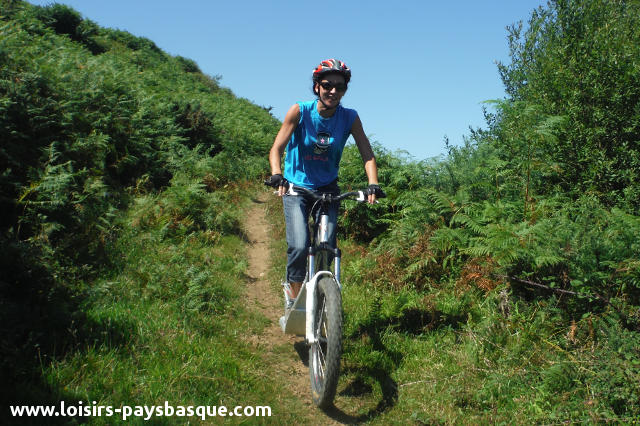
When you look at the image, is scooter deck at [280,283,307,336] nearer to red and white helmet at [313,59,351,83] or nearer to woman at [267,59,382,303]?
woman at [267,59,382,303]

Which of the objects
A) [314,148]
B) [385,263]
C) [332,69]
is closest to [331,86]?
[332,69]

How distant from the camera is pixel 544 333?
464 centimetres

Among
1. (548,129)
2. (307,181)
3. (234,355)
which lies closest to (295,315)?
(234,355)

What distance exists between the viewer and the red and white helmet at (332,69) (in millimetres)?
4617

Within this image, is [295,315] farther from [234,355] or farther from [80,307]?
[80,307]

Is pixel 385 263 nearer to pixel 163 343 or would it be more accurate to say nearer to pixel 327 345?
pixel 327 345

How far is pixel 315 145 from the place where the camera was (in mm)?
4926

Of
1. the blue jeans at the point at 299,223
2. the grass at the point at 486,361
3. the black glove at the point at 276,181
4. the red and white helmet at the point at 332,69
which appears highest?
the red and white helmet at the point at 332,69

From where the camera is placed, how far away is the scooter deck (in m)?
4.72

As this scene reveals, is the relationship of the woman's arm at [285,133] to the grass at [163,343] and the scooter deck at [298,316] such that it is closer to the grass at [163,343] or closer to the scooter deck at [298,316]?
the scooter deck at [298,316]

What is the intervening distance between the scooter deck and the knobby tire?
0.34 meters

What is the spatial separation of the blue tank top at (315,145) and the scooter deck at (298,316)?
3.93ft

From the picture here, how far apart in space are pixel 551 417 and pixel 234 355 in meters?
3.05

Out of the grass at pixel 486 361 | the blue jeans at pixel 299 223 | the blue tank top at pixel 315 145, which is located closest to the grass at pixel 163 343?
the grass at pixel 486 361
